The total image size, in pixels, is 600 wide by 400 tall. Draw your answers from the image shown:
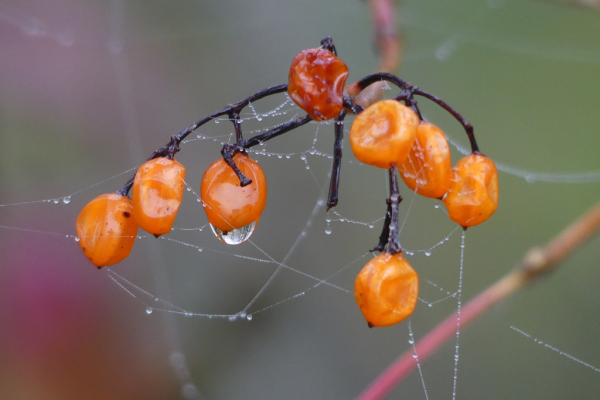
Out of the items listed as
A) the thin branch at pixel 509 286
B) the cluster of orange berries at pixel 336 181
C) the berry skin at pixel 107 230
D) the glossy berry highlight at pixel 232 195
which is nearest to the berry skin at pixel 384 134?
the cluster of orange berries at pixel 336 181

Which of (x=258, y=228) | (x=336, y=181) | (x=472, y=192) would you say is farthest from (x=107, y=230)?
(x=258, y=228)

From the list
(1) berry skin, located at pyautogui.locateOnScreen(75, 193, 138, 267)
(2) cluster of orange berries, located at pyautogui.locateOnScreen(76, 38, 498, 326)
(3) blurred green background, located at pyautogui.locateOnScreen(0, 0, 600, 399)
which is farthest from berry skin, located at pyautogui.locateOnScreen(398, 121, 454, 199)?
(3) blurred green background, located at pyautogui.locateOnScreen(0, 0, 600, 399)

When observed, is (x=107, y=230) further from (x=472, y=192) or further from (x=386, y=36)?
(x=386, y=36)

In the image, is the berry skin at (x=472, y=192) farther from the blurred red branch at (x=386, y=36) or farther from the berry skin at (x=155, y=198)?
the blurred red branch at (x=386, y=36)

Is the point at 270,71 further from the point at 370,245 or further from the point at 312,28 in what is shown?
the point at 370,245

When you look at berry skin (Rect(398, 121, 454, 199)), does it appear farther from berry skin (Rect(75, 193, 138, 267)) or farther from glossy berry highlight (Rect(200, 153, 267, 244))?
berry skin (Rect(75, 193, 138, 267))

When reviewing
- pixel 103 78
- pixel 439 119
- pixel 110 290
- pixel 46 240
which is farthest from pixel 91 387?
pixel 439 119

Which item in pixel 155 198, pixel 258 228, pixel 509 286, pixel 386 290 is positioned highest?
pixel 155 198
